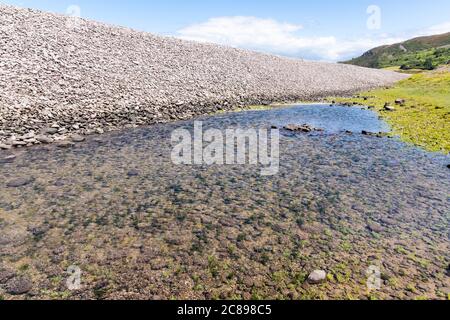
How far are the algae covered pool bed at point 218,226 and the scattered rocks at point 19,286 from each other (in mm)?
28

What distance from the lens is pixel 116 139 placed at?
2305 cm

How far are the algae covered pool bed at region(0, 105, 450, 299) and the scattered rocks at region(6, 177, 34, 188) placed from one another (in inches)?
2.0

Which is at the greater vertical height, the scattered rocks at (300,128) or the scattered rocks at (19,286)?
the scattered rocks at (300,128)

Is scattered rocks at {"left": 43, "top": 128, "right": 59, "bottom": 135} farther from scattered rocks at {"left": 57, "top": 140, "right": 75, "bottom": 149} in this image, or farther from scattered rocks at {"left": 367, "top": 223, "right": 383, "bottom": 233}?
scattered rocks at {"left": 367, "top": 223, "right": 383, "bottom": 233}

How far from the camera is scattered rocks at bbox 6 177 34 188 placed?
47.6 ft

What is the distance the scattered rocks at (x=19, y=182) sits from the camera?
14498 millimetres

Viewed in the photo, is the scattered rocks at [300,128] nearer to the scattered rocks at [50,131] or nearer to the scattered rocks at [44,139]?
the scattered rocks at [50,131]

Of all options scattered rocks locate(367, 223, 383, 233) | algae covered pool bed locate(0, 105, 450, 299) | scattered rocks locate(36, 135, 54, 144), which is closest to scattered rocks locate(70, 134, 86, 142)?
scattered rocks locate(36, 135, 54, 144)

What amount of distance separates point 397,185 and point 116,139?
1964 cm

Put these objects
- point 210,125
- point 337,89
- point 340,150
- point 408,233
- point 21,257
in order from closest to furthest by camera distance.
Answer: point 21,257 → point 408,233 → point 340,150 → point 210,125 → point 337,89

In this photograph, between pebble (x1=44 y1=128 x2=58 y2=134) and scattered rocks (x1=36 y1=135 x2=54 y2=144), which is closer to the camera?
scattered rocks (x1=36 y1=135 x2=54 y2=144)

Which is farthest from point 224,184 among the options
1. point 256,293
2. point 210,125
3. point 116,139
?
point 210,125

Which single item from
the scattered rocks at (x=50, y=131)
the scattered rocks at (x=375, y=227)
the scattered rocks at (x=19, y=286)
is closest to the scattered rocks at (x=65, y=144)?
the scattered rocks at (x=50, y=131)
